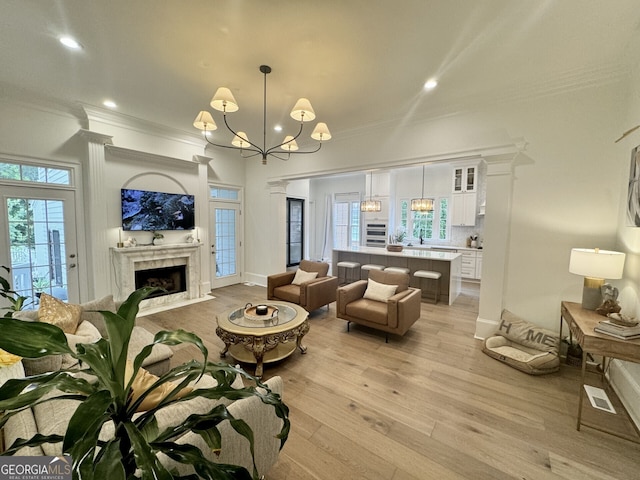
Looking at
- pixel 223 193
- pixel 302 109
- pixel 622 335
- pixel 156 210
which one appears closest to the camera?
pixel 622 335

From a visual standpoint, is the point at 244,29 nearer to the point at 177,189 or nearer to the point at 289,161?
the point at 289,161

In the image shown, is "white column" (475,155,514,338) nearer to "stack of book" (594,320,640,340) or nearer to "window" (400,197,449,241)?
"stack of book" (594,320,640,340)

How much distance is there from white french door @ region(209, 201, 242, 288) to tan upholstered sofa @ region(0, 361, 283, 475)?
14.5 ft

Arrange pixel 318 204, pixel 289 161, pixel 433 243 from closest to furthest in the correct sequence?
pixel 289 161 → pixel 433 243 → pixel 318 204

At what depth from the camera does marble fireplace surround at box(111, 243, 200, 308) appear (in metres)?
4.23

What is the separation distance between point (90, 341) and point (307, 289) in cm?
251

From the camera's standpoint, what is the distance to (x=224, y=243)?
6094mm

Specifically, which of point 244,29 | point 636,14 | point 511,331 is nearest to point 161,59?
point 244,29

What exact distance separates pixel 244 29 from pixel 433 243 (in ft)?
22.3

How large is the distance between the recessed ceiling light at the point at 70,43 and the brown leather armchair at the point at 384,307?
382cm

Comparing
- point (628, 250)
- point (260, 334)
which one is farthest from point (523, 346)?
point (260, 334)

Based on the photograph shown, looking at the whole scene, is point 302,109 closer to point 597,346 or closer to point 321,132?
point 321,132

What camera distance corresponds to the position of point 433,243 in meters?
7.45

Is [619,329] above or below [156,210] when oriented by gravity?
below
